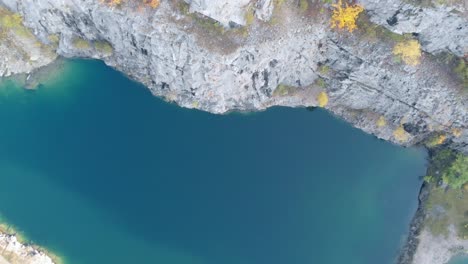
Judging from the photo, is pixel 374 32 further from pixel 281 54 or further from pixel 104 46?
pixel 104 46

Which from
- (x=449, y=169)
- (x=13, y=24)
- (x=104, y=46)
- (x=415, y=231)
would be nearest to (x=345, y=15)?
(x=449, y=169)

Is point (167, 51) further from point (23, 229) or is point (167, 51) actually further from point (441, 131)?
point (441, 131)

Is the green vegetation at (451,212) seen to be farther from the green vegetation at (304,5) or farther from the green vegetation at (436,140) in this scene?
the green vegetation at (304,5)

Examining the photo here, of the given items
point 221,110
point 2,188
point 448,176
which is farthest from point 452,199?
point 2,188

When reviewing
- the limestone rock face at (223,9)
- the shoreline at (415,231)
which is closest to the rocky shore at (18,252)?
the limestone rock face at (223,9)

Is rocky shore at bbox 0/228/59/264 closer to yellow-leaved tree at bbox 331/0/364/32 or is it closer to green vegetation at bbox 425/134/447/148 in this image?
yellow-leaved tree at bbox 331/0/364/32
